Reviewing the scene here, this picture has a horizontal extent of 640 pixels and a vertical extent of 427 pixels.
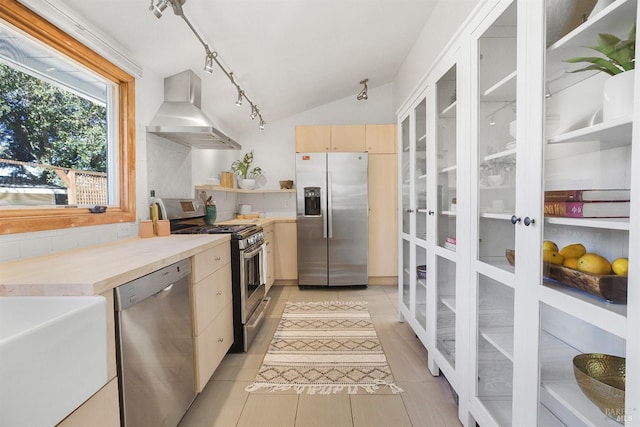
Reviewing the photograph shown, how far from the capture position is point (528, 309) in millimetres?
1137

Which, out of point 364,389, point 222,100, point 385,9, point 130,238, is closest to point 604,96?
point 364,389

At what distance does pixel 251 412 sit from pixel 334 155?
300 centimetres

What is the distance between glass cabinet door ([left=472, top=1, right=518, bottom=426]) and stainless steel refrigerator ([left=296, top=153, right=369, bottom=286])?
2.55 metres

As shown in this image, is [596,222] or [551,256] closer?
[596,222]

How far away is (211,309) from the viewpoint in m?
1.96

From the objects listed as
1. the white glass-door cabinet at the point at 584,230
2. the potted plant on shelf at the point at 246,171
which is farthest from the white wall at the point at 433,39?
the potted plant on shelf at the point at 246,171

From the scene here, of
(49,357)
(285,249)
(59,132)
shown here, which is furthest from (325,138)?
(49,357)

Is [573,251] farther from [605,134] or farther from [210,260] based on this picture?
[210,260]

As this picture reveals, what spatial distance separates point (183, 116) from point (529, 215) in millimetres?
2383

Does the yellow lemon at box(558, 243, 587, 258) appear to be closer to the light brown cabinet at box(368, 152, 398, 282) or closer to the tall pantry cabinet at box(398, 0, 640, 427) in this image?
the tall pantry cabinet at box(398, 0, 640, 427)

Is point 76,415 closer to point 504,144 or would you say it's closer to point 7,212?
point 7,212

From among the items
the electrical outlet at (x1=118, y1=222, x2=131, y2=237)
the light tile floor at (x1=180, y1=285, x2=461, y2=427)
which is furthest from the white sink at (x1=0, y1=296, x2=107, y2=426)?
the electrical outlet at (x1=118, y1=222, x2=131, y2=237)

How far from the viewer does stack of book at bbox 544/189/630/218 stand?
86 centimetres

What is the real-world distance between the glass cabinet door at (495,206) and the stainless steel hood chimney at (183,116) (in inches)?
75.3
